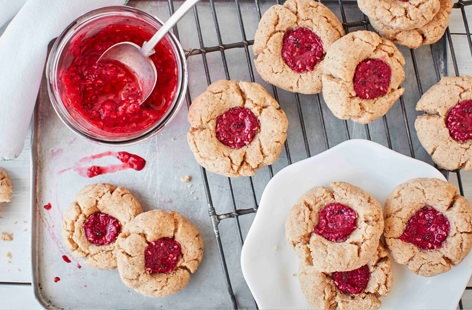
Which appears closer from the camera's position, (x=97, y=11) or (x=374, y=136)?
(x=97, y=11)

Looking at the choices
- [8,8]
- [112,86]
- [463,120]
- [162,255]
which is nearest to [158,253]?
[162,255]

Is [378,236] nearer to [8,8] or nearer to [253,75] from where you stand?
[253,75]

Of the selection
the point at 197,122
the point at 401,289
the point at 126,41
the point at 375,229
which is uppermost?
the point at 126,41

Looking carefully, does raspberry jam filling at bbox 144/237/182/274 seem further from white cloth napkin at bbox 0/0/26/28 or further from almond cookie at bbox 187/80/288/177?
white cloth napkin at bbox 0/0/26/28

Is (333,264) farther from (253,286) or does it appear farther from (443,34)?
(443,34)

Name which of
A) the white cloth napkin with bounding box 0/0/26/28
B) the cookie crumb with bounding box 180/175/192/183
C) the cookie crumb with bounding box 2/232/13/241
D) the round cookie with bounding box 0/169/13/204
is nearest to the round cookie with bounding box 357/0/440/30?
the cookie crumb with bounding box 180/175/192/183

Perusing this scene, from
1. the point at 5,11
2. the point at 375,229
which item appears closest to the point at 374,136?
the point at 375,229

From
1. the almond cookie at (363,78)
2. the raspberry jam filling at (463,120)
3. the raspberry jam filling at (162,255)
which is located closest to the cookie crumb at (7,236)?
the raspberry jam filling at (162,255)
